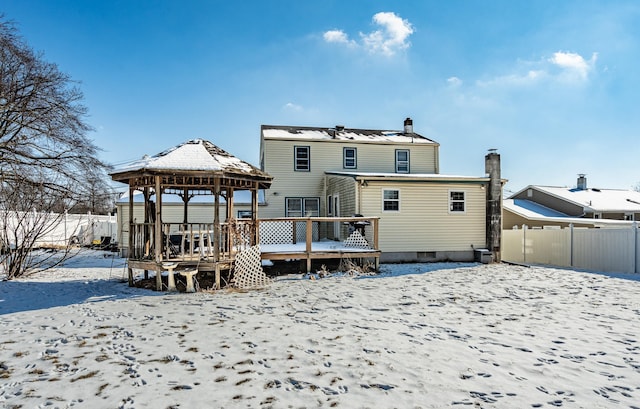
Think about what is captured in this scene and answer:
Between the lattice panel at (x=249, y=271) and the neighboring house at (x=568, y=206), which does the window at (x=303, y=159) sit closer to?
the lattice panel at (x=249, y=271)

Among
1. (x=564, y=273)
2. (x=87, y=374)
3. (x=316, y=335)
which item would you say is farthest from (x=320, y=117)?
(x=87, y=374)

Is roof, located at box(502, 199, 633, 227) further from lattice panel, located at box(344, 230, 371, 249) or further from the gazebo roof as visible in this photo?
the gazebo roof

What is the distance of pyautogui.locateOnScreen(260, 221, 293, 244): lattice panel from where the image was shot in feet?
48.6

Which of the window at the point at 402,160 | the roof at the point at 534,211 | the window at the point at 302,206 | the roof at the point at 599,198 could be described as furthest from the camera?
the roof at the point at 599,198

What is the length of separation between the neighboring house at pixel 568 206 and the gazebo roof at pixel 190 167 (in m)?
19.7

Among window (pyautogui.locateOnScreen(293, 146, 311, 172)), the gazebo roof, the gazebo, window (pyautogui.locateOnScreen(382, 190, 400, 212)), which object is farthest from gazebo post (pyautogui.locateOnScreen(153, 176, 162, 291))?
window (pyautogui.locateOnScreen(293, 146, 311, 172))

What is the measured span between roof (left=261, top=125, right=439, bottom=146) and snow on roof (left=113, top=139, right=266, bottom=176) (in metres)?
8.49

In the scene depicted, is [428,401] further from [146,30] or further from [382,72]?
[146,30]

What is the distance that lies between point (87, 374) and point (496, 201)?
15173 millimetres

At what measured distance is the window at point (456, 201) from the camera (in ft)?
50.8

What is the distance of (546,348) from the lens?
5105mm

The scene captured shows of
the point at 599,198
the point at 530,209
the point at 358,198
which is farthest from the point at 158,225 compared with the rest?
the point at 599,198

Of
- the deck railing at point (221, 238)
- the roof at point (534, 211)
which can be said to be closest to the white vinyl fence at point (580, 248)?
the roof at point (534, 211)

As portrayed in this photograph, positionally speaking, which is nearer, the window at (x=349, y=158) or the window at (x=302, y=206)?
the window at (x=302, y=206)
